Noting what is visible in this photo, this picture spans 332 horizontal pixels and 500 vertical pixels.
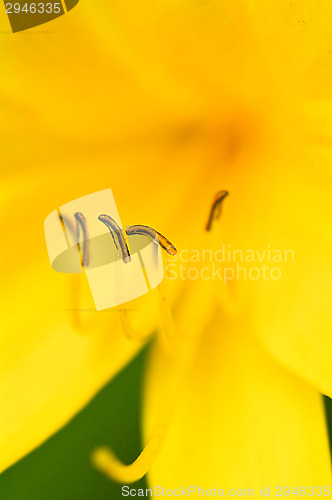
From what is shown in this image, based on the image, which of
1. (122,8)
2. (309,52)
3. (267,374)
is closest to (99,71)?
(122,8)

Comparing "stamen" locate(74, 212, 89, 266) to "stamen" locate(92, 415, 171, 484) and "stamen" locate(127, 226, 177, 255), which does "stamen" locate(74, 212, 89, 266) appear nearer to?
"stamen" locate(127, 226, 177, 255)

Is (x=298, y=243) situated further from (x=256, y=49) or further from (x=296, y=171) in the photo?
(x=256, y=49)

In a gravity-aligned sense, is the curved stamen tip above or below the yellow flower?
below

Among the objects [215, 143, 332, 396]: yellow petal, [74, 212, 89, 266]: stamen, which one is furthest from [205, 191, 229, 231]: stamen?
[74, 212, 89, 266]: stamen

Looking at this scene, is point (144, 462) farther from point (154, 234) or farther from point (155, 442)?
point (154, 234)

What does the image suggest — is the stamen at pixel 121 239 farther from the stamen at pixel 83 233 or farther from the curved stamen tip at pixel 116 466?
the curved stamen tip at pixel 116 466

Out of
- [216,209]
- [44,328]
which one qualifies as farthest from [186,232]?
[44,328]

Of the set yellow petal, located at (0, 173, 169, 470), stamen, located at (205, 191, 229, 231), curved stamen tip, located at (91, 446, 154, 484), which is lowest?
curved stamen tip, located at (91, 446, 154, 484)
